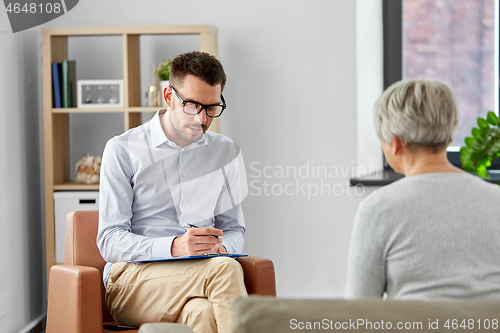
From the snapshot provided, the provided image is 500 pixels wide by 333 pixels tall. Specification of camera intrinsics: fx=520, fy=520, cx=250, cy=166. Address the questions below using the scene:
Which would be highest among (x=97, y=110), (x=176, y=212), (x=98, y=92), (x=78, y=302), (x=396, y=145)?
(x=98, y=92)

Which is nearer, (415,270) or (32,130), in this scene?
(415,270)

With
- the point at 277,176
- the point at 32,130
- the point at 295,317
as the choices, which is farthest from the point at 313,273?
the point at 295,317

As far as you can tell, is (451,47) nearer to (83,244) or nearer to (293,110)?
(293,110)

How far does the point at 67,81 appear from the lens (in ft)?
9.51

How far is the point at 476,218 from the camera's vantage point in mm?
992

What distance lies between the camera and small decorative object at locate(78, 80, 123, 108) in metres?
2.92

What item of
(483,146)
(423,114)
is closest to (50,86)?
(483,146)

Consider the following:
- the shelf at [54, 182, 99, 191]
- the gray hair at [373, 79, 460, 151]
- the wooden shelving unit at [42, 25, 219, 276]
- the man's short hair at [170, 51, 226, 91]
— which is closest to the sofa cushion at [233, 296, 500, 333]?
the gray hair at [373, 79, 460, 151]

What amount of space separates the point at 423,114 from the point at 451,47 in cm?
246

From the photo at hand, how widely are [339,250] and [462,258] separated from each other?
7.24 feet

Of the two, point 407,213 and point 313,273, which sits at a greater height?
point 407,213

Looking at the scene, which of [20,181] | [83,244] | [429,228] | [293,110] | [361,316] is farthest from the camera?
[293,110]

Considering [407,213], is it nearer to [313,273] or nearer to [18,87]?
[313,273]

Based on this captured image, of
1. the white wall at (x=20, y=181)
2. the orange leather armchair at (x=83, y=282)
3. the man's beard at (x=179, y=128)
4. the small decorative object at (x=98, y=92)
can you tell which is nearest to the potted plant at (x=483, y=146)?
the orange leather armchair at (x=83, y=282)
